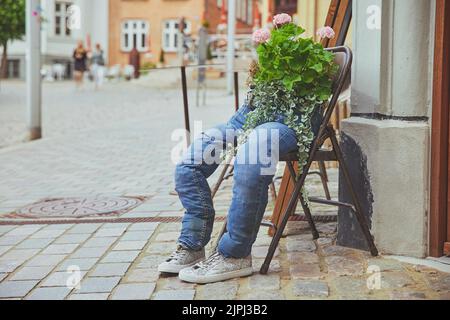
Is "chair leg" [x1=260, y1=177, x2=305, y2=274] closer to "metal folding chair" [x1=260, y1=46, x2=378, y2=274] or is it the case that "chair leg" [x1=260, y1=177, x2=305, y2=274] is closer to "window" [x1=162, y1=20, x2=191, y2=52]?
"metal folding chair" [x1=260, y1=46, x2=378, y2=274]

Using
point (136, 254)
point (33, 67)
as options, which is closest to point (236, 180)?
point (136, 254)

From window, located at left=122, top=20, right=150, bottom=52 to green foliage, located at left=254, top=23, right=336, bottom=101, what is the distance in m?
39.9

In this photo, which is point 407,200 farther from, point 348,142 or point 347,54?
point 347,54

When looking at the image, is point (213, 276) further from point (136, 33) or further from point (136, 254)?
point (136, 33)

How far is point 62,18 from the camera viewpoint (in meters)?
44.0

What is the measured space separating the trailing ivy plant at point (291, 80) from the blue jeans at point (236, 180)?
0.24ft

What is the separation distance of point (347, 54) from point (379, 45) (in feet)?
1.01

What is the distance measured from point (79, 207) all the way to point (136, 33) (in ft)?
124

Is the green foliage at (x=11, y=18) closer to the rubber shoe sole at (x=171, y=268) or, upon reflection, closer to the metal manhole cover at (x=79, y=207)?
the metal manhole cover at (x=79, y=207)

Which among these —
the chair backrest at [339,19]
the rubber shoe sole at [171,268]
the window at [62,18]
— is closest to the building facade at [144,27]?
the window at [62,18]

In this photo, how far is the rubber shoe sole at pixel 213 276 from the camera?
3.73m

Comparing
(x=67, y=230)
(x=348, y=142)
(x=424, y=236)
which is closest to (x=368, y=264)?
(x=424, y=236)

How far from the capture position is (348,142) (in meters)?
4.32

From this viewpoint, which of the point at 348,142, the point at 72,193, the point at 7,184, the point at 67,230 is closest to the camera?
the point at 348,142
